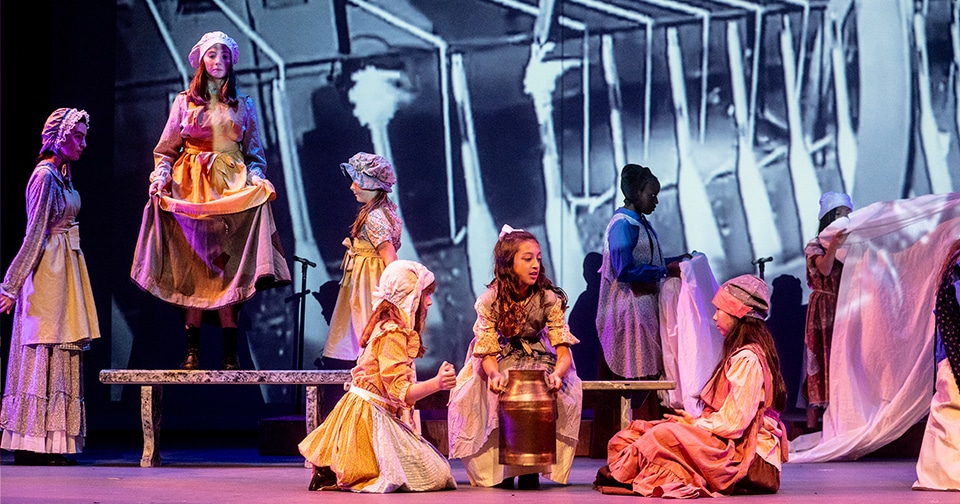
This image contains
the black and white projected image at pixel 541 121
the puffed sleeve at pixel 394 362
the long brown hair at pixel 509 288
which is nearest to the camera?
the puffed sleeve at pixel 394 362

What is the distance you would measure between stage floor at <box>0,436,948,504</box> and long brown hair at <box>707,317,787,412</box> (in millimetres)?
413

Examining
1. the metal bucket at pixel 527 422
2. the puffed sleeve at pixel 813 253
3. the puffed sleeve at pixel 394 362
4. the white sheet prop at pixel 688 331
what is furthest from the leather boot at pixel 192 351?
the puffed sleeve at pixel 813 253

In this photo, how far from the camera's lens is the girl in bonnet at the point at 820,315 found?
7.03 metres

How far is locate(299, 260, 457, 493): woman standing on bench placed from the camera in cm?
469

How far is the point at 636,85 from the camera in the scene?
26.5ft

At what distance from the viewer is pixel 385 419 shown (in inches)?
187

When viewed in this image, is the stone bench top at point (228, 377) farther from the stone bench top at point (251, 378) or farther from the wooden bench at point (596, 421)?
the wooden bench at point (596, 421)

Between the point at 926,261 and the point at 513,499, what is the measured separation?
3607 millimetres

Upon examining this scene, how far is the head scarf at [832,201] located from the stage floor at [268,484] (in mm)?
1637

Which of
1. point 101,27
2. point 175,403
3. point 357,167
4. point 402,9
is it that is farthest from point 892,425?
point 101,27

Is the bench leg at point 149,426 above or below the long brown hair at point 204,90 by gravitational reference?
below

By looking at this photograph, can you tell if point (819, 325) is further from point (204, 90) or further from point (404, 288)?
point (204, 90)

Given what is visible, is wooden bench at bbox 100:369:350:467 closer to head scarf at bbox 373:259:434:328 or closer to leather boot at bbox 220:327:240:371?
leather boot at bbox 220:327:240:371

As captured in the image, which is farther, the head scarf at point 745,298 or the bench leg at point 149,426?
the bench leg at point 149,426
